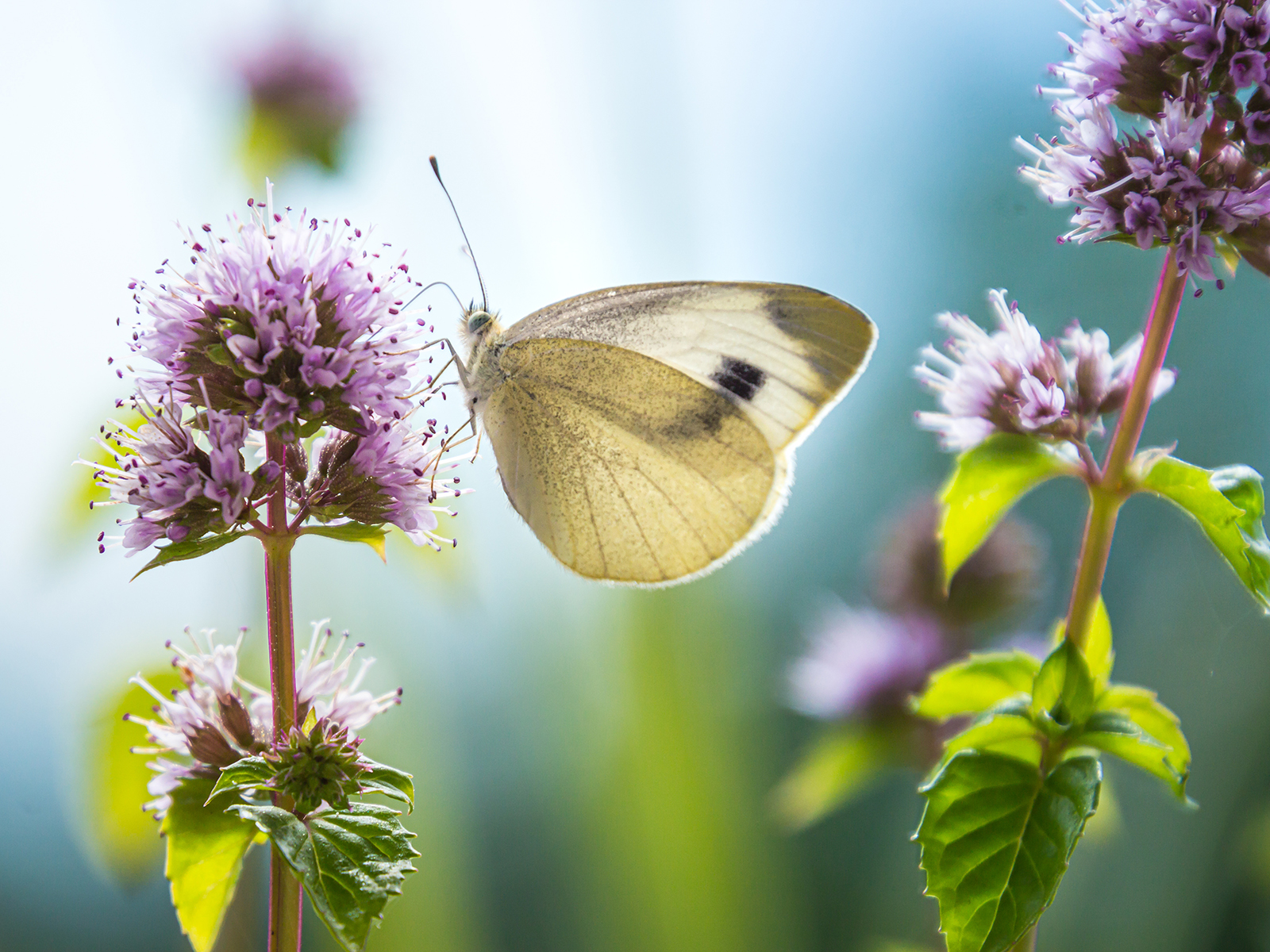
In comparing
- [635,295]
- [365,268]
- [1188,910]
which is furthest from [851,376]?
[1188,910]

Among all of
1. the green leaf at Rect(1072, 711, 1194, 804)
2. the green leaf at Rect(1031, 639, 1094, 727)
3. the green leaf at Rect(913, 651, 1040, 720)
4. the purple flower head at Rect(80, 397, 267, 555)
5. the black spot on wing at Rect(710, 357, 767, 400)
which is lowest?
the green leaf at Rect(1072, 711, 1194, 804)

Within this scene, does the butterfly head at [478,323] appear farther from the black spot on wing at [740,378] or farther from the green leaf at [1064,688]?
the green leaf at [1064,688]

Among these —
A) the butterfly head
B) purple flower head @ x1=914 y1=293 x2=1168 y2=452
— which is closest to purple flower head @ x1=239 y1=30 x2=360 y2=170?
the butterfly head

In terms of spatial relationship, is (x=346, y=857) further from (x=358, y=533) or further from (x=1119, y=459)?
(x=1119, y=459)

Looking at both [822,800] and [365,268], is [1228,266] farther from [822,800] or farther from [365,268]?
[822,800]

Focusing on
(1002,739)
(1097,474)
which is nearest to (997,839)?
(1002,739)

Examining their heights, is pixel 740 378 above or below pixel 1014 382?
above

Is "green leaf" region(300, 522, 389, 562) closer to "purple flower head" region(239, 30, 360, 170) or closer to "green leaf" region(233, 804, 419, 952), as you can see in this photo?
"green leaf" region(233, 804, 419, 952)
